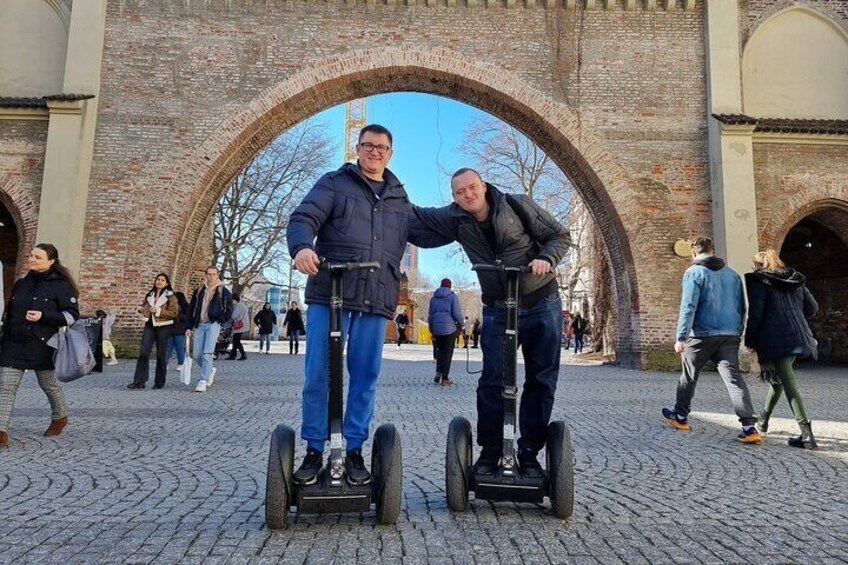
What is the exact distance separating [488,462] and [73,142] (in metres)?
14.0

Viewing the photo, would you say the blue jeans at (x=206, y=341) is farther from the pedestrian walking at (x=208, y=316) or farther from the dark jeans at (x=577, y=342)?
the dark jeans at (x=577, y=342)

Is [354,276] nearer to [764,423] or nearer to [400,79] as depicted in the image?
[764,423]

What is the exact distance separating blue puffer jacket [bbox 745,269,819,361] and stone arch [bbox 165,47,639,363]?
8.44 meters

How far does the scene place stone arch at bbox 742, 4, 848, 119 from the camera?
14891 mm

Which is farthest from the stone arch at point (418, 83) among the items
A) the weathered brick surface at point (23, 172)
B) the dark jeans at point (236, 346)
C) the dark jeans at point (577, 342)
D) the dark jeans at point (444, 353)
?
the dark jeans at point (577, 342)

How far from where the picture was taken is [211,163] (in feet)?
46.1

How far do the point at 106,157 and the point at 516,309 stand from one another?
542 inches

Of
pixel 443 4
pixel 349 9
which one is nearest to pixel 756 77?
pixel 443 4

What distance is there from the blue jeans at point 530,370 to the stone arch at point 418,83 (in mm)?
11580

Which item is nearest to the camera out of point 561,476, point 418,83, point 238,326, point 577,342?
point 561,476

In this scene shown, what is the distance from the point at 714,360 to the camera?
595 cm

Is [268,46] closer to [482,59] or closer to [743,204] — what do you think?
[482,59]

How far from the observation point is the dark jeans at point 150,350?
904cm

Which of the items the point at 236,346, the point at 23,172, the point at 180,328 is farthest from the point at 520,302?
the point at 236,346
